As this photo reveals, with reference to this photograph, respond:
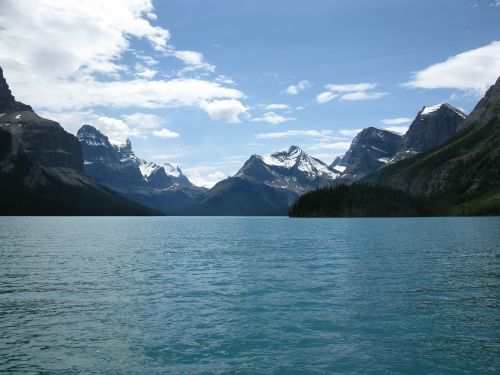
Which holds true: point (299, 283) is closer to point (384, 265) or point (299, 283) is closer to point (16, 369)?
point (384, 265)

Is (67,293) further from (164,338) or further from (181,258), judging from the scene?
(181,258)

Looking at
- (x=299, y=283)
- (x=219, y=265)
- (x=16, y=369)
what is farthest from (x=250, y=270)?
(x=16, y=369)

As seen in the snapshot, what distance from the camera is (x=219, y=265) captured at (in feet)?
223

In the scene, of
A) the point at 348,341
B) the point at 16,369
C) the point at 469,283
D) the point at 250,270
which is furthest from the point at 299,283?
the point at 16,369

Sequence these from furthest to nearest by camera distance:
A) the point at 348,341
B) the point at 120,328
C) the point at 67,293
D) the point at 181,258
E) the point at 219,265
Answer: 1. the point at 181,258
2. the point at 219,265
3. the point at 67,293
4. the point at 120,328
5. the point at 348,341

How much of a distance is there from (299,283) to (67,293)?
81.5ft

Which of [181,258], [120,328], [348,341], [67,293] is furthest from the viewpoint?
[181,258]

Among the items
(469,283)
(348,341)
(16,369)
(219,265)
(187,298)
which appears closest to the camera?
(16,369)

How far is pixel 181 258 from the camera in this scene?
7819cm

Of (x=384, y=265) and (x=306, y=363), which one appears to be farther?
(x=384, y=265)

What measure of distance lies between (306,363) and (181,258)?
5504cm

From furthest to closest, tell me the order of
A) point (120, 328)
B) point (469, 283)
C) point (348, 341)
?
point (469, 283) → point (120, 328) → point (348, 341)

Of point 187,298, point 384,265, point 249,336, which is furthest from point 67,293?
point 384,265

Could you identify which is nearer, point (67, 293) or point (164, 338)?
point (164, 338)
